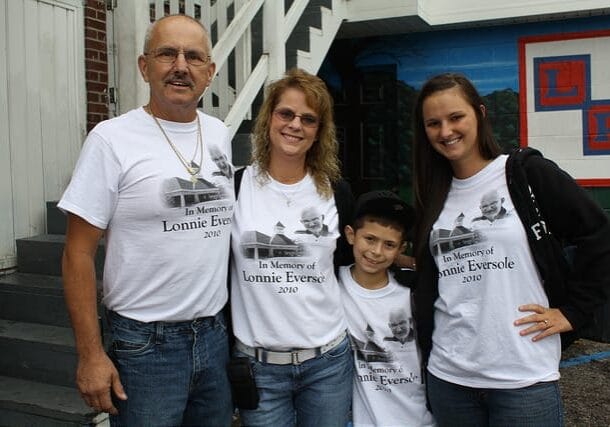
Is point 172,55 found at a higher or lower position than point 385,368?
higher

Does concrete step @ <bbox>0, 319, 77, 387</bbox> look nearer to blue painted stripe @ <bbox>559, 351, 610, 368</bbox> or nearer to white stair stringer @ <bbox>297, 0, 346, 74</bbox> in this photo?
white stair stringer @ <bbox>297, 0, 346, 74</bbox>

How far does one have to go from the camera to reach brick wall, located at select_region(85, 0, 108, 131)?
4.86 metres

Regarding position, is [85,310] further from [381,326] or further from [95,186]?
[381,326]

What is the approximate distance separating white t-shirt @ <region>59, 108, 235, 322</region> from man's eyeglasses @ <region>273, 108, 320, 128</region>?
1.28 feet

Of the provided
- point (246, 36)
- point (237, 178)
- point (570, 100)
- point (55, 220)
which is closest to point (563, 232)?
point (237, 178)

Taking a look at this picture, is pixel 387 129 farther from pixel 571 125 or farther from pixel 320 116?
pixel 320 116

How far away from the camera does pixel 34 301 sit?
3.99 m

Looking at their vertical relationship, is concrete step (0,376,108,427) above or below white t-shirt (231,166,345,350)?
below

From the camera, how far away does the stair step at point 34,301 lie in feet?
12.8

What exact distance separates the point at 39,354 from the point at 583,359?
4.37m

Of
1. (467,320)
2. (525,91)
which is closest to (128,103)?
(467,320)

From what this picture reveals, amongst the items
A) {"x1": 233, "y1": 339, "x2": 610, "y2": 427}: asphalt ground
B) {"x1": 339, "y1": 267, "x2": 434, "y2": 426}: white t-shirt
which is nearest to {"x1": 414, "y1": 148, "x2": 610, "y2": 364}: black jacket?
{"x1": 339, "y1": 267, "x2": 434, "y2": 426}: white t-shirt

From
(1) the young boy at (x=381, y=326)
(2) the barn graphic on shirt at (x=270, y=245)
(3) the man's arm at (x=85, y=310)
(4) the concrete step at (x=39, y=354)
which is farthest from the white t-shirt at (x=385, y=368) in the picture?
(4) the concrete step at (x=39, y=354)

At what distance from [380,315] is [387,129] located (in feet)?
16.5
